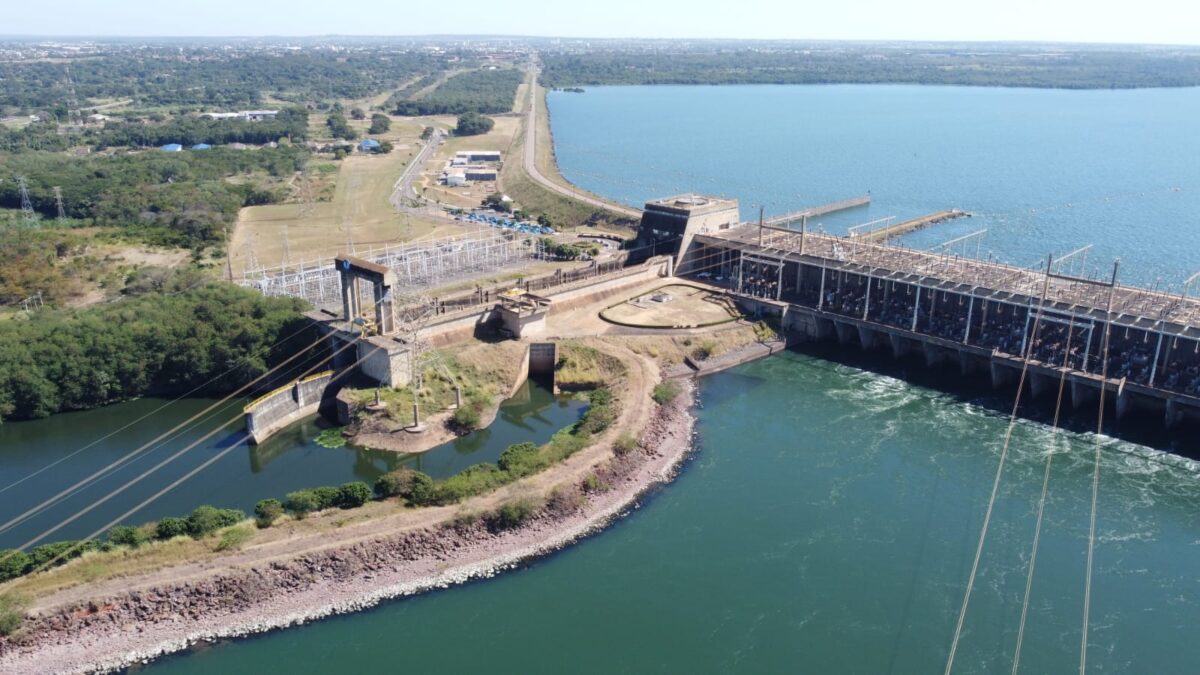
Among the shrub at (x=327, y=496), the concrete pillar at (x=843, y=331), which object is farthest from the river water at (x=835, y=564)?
the shrub at (x=327, y=496)

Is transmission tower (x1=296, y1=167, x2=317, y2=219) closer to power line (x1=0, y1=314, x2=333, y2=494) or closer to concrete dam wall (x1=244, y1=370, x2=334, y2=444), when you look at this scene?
power line (x1=0, y1=314, x2=333, y2=494)

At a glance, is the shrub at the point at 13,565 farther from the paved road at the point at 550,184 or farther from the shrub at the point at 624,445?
the paved road at the point at 550,184

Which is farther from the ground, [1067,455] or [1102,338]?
[1102,338]

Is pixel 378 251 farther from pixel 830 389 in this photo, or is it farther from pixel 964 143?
pixel 964 143

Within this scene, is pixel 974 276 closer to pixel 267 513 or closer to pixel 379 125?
pixel 267 513

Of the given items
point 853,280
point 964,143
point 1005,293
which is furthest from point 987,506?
point 964,143
